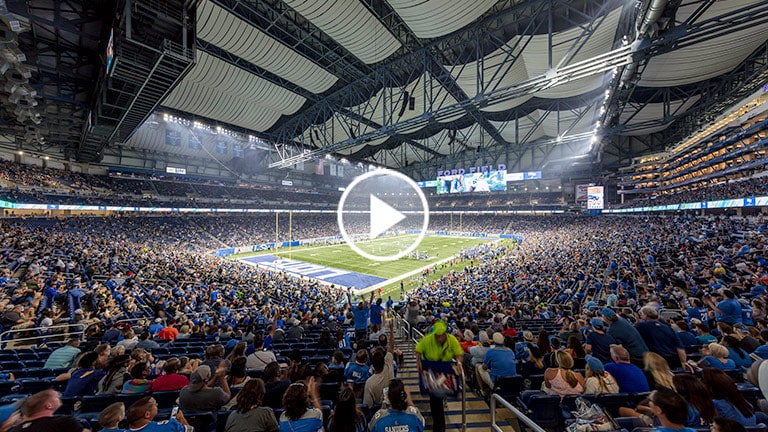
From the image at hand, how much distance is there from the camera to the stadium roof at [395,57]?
1133 cm

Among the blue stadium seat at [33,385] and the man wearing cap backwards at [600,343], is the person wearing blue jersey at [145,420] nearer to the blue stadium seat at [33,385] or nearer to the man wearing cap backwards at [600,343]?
the blue stadium seat at [33,385]

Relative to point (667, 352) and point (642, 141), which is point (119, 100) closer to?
point (667, 352)

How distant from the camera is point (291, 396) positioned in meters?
2.65

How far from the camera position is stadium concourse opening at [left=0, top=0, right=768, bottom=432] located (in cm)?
358

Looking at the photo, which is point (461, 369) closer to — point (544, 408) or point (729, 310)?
point (544, 408)

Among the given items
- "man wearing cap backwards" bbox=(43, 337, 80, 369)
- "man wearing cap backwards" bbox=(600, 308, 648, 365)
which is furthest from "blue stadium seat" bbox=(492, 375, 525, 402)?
"man wearing cap backwards" bbox=(43, 337, 80, 369)

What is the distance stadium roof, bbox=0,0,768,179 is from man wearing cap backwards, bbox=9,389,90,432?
1161cm

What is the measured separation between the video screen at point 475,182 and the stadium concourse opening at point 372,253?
14.8 inches

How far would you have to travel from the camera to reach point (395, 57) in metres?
20.8

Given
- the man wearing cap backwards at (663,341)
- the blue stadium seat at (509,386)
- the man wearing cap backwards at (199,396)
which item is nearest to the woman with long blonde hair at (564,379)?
the blue stadium seat at (509,386)

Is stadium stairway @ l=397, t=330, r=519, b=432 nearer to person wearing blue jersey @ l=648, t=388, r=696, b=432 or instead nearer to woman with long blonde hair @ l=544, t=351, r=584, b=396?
woman with long blonde hair @ l=544, t=351, r=584, b=396

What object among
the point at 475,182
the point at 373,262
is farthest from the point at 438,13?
the point at 373,262

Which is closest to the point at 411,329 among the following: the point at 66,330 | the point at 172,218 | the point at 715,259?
the point at 66,330

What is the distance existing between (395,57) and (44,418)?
2297cm
